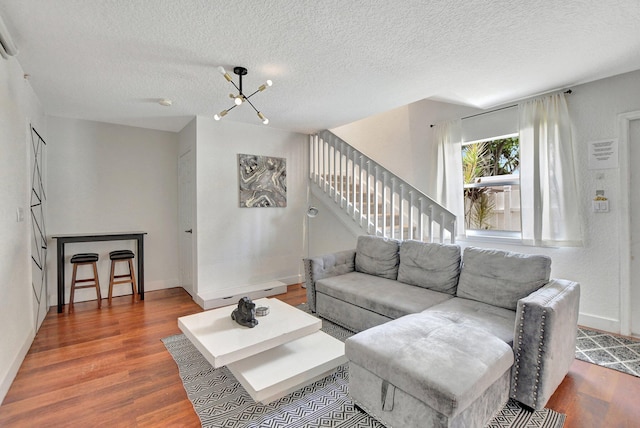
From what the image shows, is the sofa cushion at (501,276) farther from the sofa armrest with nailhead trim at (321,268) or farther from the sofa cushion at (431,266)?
the sofa armrest with nailhead trim at (321,268)

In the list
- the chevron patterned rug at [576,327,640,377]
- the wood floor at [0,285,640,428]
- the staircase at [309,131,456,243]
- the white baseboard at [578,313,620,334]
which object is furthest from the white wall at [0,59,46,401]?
the white baseboard at [578,313,620,334]

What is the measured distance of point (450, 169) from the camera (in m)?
3.90

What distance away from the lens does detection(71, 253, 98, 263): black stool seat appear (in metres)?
3.53

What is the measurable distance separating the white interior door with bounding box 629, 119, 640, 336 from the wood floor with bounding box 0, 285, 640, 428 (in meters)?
0.94

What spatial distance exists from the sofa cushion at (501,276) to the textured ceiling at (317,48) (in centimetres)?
157

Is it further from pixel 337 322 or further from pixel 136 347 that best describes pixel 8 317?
pixel 337 322

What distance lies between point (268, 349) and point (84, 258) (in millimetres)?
2974

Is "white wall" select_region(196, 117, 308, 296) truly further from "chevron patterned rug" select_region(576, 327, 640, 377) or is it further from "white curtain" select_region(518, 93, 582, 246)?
"chevron patterned rug" select_region(576, 327, 640, 377)

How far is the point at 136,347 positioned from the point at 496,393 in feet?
9.11

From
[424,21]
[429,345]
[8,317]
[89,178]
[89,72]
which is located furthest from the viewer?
[89,178]

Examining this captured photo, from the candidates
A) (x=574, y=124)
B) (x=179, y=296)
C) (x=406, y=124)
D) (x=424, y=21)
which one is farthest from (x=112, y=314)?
(x=574, y=124)

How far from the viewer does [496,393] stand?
1.65 m

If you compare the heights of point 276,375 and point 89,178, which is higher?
point 89,178

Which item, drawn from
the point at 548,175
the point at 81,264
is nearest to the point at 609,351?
the point at 548,175
